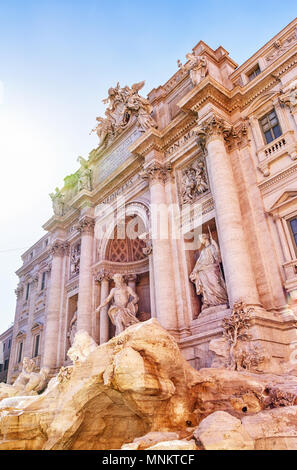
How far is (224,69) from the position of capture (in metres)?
14.6

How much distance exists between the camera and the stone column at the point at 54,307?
715 inches

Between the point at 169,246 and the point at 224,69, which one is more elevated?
the point at 224,69

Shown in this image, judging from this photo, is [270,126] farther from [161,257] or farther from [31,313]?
[31,313]

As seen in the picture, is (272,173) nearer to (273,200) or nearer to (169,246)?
(273,200)

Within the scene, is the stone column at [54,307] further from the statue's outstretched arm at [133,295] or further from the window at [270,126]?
the window at [270,126]

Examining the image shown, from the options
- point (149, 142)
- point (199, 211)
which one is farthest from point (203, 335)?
point (149, 142)

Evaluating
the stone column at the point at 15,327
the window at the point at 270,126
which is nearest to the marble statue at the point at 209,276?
the window at the point at 270,126

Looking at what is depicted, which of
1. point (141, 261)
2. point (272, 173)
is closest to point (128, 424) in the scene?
point (272, 173)

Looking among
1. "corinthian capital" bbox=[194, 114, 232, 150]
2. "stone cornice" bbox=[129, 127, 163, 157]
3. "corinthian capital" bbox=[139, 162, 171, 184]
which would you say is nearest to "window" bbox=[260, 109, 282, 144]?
"corinthian capital" bbox=[194, 114, 232, 150]

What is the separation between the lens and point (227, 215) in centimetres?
1122

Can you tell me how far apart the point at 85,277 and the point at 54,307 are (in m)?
3.43

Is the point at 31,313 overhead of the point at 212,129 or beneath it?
beneath
